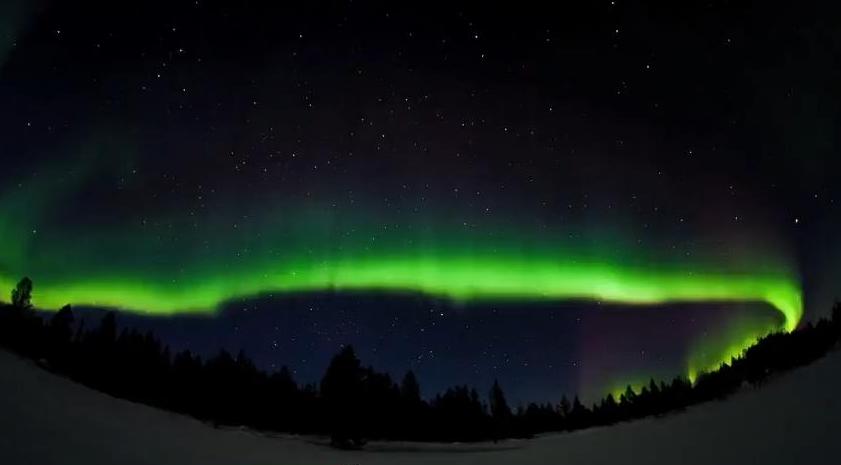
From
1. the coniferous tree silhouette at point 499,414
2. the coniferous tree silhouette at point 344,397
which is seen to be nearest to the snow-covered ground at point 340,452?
the coniferous tree silhouette at point 344,397

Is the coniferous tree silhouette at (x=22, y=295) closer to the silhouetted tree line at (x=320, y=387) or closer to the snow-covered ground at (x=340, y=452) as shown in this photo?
the silhouetted tree line at (x=320, y=387)

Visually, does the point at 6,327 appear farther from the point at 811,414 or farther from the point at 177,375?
the point at 811,414

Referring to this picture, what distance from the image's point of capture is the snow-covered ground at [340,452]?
9859 mm

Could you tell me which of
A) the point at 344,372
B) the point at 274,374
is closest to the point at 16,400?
the point at 344,372

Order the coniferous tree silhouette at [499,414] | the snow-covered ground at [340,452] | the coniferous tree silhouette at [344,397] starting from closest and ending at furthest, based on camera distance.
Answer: the snow-covered ground at [340,452] → the coniferous tree silhouette at [344,397] → the coniferous tree silhouette at [499,414]

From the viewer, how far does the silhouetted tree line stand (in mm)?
24750

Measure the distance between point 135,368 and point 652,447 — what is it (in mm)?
31156

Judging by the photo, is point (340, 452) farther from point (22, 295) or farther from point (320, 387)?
point (22, 295)

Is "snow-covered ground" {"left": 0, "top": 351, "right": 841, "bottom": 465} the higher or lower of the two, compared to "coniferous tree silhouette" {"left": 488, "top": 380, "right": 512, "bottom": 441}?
higher

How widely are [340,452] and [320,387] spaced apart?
738cm

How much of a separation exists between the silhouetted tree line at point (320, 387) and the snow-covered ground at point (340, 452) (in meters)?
6.89

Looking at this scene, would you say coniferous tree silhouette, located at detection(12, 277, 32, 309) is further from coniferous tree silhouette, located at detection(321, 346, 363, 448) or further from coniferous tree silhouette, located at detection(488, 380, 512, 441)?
coniferous tree silhouette, located at detection(488, 380, 512, 441)

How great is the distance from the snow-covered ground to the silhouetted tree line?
22.6ft

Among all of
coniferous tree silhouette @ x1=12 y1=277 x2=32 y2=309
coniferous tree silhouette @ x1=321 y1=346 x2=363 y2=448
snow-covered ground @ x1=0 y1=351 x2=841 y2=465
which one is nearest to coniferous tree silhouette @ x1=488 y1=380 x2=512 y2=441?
coniferous tree silhouette @ x1=321 y1=346 x2=363 y2=448
